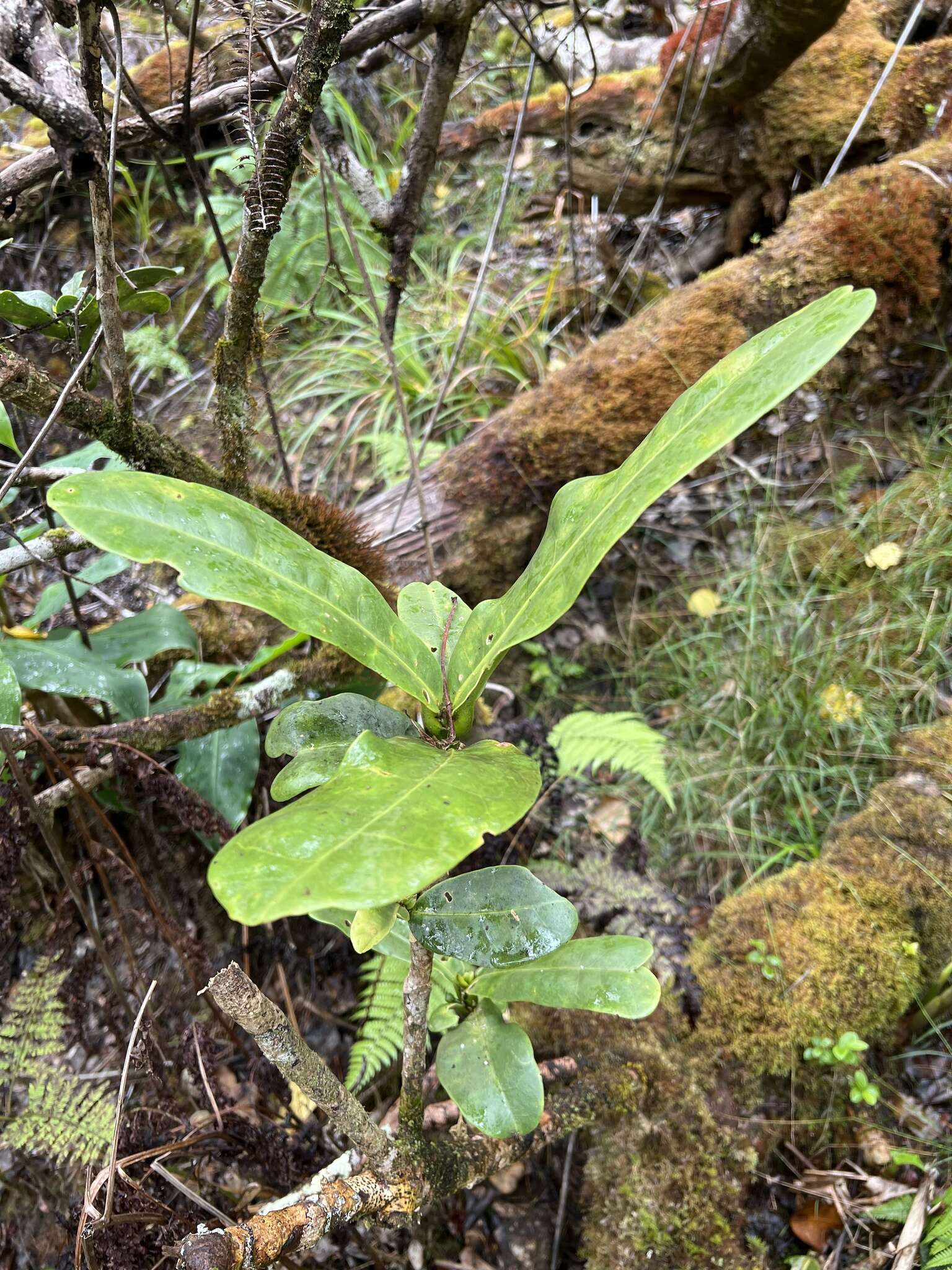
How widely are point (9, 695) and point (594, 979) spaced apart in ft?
3.07

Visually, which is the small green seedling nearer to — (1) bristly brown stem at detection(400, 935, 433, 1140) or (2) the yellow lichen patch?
(1) bristly brown stem at detection(400, 935, 433, 1140)

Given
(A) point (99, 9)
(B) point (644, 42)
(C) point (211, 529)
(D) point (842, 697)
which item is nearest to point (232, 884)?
(C) point (211, 529)

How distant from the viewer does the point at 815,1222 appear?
1370 mm

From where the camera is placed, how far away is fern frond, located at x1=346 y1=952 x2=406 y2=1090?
1340mm

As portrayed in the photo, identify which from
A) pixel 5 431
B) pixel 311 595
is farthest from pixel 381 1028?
pixel 5 431

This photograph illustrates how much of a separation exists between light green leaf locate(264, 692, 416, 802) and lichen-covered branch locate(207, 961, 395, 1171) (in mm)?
185

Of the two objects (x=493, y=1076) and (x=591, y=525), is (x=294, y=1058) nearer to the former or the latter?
(x=493, y=1076)

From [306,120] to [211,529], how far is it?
25.0 inches

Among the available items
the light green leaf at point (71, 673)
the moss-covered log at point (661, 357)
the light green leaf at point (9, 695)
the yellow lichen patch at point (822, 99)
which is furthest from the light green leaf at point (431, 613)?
the yellow lichen patch at point (822, 99)

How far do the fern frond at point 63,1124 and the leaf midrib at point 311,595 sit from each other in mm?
975

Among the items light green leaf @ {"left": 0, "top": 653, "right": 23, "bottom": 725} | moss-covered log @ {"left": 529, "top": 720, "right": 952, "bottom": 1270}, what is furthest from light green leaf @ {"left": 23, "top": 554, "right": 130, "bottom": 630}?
moss-covered log @ {"left": 529, "top": 720, "right": 952, "bottom": 1270}

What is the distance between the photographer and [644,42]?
392 cm

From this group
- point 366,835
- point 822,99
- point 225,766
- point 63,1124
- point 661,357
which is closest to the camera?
point 366,835

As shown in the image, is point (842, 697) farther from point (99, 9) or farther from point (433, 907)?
point (99, 9)
